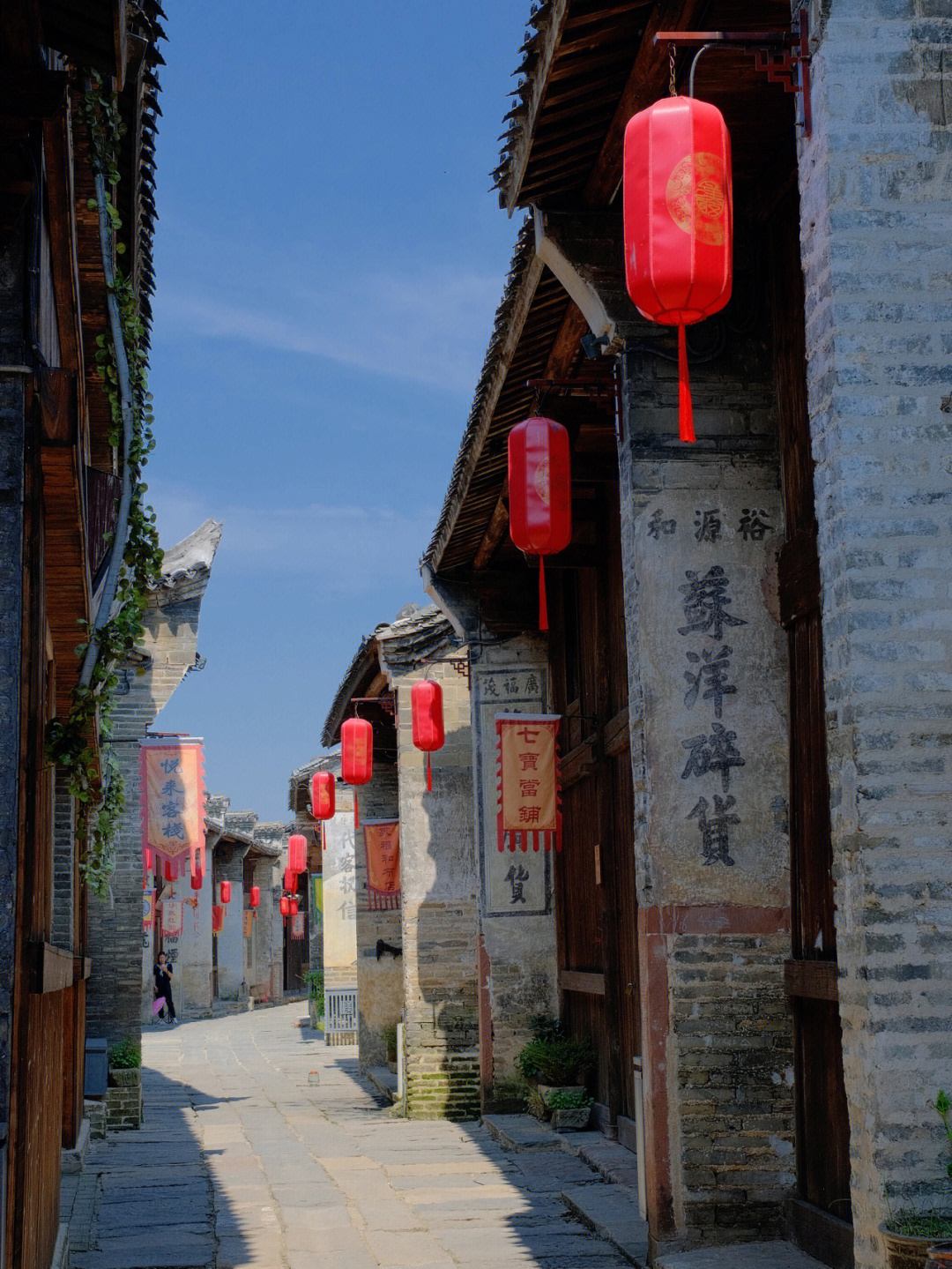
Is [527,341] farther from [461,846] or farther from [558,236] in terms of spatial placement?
[461,846]

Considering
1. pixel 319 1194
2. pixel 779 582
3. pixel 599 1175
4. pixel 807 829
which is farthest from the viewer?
pixel 319 1194

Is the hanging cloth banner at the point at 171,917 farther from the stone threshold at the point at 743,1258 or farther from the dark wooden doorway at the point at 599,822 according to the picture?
the stone threshold at the point at 743,1258

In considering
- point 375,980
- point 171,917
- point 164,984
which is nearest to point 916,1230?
point 375,980

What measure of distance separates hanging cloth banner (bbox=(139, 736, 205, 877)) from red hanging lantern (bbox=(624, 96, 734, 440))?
10.1 meters

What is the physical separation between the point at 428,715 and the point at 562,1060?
355 cm

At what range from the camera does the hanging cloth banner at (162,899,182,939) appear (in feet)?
110

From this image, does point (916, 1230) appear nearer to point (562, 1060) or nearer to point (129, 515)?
point (129, 515)

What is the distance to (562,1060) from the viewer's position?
12055 mm

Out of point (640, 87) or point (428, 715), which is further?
point (428, 715)

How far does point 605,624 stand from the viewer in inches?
444

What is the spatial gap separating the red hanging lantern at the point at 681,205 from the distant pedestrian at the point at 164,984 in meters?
28.3

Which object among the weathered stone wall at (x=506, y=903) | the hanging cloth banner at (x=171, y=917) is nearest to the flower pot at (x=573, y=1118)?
the weathered stone wall at (x=506, y=903)

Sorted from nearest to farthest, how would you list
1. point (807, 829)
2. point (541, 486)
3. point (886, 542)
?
point (886, 542)
point (807, 829)
point (541, 486)

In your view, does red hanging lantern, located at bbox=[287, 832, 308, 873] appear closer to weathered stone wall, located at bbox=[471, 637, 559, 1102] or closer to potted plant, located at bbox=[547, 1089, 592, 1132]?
weathered stone wall, located at bbox=[471, 637, 559, 1102]
